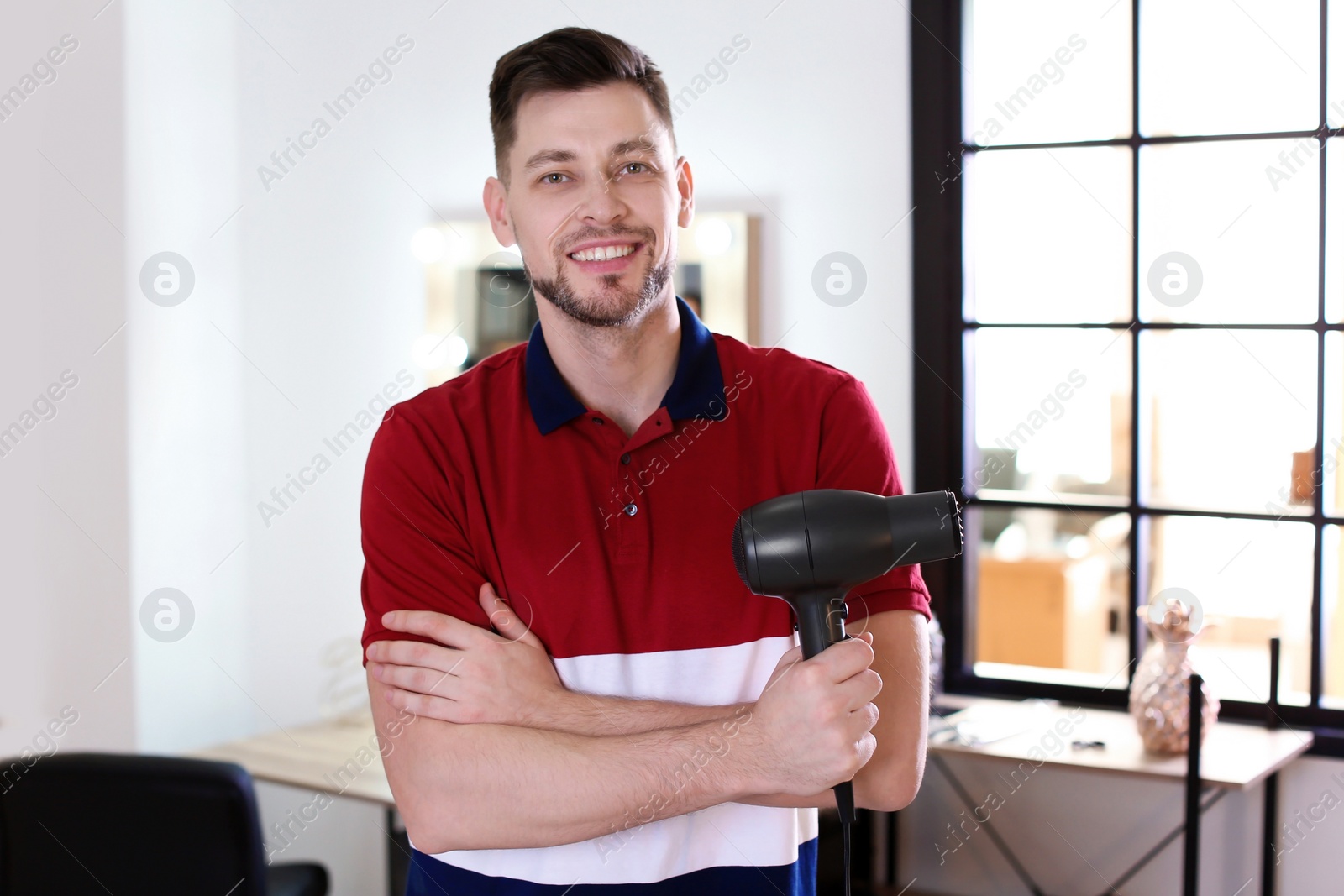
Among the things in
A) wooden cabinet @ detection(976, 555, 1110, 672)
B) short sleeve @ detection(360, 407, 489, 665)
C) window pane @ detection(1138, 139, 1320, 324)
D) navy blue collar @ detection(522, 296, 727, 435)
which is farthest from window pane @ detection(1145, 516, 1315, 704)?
short sleeve @ detection(360, 407, 489, 665)

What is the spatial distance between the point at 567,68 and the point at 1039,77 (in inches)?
71.6

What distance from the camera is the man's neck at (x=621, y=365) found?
1.39m

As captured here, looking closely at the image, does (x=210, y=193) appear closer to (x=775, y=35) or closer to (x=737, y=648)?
(x=775, y=35)

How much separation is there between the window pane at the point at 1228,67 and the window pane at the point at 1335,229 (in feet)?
0.26

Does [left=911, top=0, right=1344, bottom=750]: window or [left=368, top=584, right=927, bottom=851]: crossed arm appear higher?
[left=911, top=0, right=1344, bottom=750]: window

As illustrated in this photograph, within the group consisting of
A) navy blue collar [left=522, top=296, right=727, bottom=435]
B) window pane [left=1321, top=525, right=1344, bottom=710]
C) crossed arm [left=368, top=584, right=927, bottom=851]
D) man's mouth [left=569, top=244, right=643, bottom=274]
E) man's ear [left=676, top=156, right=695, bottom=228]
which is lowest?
window pane [left=1321, top=525, right=1344, bottom=710]

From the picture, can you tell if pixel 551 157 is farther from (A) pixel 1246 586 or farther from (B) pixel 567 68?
(A) pixel 1246 586

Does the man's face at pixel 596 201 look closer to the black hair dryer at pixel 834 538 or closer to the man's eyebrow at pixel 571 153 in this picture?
the man's eyebrow at pixel 571 153

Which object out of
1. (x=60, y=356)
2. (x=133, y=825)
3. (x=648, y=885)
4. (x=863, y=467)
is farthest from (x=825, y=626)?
(x=60, y=356)

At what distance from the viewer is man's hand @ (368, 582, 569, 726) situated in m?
1.23

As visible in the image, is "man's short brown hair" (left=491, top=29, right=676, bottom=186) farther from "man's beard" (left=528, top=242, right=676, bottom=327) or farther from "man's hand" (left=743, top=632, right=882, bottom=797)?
"man's hand" (left=743, top=632, right=882, bottom=797)

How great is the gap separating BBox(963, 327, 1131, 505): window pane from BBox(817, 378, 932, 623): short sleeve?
1.59m

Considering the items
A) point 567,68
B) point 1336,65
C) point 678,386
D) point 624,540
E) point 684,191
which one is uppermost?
point 1336,65

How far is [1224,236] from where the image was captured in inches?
106
